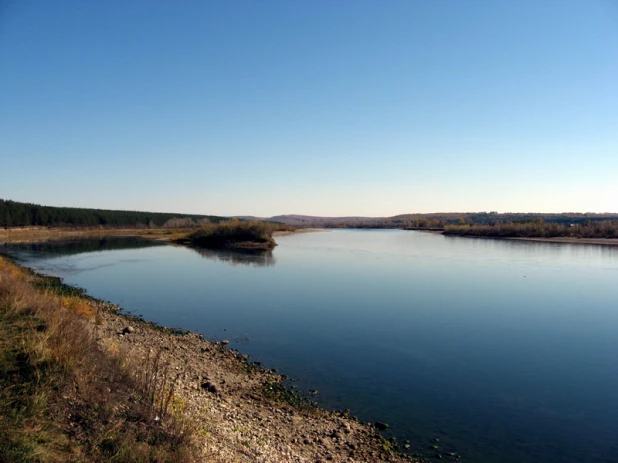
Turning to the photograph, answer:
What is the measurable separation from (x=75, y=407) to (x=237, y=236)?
43454 millimetres

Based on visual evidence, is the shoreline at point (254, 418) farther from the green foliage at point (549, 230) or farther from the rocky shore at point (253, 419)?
the green foliage at point (549, 230)

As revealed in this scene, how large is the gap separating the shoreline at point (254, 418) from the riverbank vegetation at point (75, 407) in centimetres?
49

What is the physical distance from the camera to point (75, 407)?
4.06 meters

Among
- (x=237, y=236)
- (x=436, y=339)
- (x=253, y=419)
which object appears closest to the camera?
(x=253, y=419)

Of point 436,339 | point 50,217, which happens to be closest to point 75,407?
point 436,339

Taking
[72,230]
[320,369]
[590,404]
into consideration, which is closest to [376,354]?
[320,369]

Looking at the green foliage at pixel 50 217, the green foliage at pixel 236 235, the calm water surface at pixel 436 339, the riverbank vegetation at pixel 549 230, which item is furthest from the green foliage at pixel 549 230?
the green foliage at pixel 50 217

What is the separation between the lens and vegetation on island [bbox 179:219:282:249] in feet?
Result: 148

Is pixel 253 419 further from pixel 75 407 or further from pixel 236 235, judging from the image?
pixel 236 235

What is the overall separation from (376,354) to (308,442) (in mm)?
4670

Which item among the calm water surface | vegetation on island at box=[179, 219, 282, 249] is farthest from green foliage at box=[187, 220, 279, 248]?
the calm water surface

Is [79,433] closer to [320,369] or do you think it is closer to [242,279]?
[320,369]

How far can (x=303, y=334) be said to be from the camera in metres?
11.7

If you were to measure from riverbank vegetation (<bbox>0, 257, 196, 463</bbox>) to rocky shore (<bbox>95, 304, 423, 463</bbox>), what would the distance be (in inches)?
20.1
